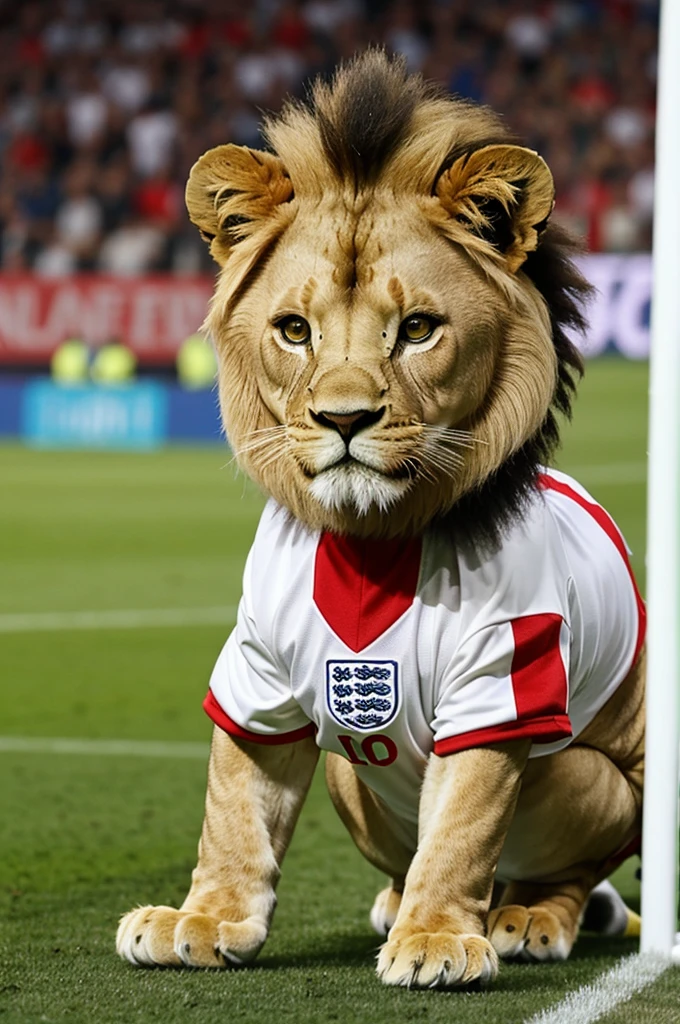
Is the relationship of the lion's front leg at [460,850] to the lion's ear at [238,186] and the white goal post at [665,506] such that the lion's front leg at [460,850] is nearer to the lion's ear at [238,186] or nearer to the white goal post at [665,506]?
the white goal post at [665,506]

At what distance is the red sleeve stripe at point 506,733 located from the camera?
3281 millimetres

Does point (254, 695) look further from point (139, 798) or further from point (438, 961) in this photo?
point (139, 798)

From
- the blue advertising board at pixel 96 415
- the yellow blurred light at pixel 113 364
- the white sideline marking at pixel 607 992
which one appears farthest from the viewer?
the yellow blurred light at pixel 113 364

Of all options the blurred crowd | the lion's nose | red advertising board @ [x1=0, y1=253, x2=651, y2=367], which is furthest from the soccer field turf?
the blurred crowd

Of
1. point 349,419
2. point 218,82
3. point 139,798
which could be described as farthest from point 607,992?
point 218,82

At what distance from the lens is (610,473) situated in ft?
48.4

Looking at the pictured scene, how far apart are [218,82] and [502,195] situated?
71.4 feet

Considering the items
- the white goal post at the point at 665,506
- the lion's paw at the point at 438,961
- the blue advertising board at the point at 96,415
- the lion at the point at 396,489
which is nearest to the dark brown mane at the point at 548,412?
the lion at the point at 396,489

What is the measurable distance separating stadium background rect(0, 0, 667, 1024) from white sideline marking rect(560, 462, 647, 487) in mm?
51

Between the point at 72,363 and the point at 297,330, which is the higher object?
the point at 297,330

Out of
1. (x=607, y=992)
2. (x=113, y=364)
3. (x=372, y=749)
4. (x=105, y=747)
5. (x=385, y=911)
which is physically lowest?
(x=113, y=364)

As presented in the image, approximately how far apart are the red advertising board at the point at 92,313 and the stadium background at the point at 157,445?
0.03 meters

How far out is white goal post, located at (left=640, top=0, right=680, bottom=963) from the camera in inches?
128

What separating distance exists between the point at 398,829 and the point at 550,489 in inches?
31.1
